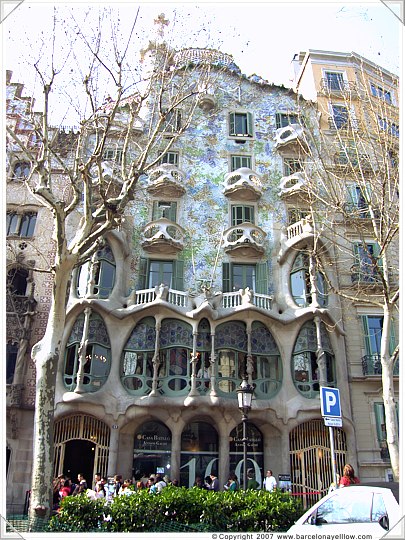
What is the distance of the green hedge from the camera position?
29.6 feet

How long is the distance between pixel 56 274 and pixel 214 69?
18553mm

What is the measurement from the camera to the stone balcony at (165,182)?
72.9 feet

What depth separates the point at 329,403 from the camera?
10.1m

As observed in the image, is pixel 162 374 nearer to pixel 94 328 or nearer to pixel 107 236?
pixel 94 328

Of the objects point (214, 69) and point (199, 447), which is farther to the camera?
point (214, 69)

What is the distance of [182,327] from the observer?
19.0 meters

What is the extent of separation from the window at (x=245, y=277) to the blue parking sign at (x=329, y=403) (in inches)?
415

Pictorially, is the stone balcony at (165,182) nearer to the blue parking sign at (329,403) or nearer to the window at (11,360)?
the window at (11,360)

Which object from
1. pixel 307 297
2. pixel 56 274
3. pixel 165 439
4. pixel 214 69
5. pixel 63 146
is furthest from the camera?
pixel 214 69

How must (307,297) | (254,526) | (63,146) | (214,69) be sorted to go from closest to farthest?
1. (254,526)
2. (307,297)
3. (63,146)
4. (214,69)

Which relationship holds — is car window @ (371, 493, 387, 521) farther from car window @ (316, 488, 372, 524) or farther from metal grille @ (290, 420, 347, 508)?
metal grille @ (290, 420, 347, 508)

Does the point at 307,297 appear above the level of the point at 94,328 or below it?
above

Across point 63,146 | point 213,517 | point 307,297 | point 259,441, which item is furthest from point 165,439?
point 63,146

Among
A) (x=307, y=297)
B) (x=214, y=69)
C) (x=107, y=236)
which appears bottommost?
(x=307, y=297)
